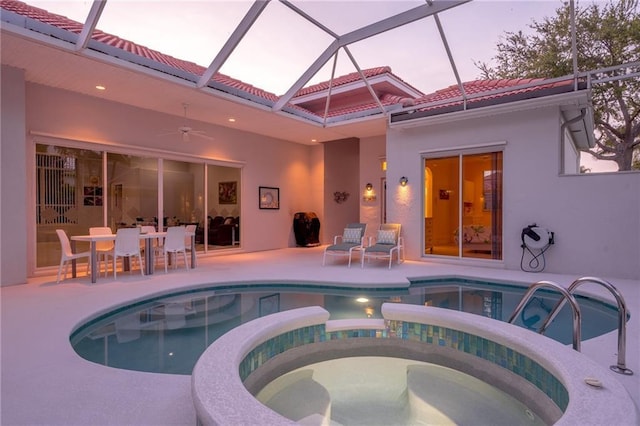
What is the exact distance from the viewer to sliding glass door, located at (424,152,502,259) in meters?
8.05

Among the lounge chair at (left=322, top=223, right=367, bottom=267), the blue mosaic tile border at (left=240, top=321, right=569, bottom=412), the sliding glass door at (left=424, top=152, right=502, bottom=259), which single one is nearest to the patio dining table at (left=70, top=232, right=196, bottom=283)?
the lounge chair at (left=322, top=223, right=367, bottom=267)

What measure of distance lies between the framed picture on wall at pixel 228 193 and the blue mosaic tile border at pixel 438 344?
7.16m

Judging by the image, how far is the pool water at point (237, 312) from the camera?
3.65m

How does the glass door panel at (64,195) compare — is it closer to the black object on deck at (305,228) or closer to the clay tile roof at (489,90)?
the black object on deck at (305,228)

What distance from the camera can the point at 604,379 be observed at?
2.21m

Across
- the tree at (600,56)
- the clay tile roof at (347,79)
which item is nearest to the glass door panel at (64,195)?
the clay tile roof at (347,79)

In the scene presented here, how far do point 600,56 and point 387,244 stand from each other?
10982 millimetres

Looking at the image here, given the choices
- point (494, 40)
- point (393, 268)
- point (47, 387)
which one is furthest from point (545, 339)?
point (494, 40)

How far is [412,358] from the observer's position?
375cm

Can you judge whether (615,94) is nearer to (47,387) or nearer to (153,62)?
(153,62)

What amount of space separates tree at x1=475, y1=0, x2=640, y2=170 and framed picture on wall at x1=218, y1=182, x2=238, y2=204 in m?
11.9

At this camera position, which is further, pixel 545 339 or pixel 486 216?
pixel 486 216

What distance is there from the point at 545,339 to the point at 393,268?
16.0 ft

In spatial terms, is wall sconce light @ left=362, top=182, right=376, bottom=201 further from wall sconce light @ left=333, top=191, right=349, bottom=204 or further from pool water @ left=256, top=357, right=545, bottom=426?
pool water @ left=256, top=357, right=545, bottom=426
